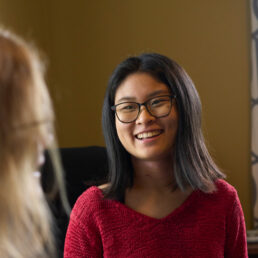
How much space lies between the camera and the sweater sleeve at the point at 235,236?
117 centimetres

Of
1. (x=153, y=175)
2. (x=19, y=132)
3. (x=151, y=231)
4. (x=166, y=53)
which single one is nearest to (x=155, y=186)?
(x=153, y=175)

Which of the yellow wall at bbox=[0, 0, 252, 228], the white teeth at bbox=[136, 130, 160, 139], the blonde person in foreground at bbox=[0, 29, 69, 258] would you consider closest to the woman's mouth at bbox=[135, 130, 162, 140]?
the white teeth at bbox=[136, 130, 160, 139]

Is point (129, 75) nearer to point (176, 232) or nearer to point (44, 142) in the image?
point (176, 232)

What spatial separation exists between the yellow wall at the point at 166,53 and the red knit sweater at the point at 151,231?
1306 millimetres

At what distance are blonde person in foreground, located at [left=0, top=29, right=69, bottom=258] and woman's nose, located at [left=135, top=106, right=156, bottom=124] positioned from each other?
0.46m

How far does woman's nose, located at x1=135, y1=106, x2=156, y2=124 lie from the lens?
1.05 meters

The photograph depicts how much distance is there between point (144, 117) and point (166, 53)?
151 cm

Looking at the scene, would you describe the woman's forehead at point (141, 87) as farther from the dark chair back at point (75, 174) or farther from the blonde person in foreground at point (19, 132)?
the blonde person in foreground at point (19, 132)

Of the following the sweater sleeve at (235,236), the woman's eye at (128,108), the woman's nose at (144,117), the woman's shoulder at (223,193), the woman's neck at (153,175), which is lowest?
the sweater sleeve at (235,236)

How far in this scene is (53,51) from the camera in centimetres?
240

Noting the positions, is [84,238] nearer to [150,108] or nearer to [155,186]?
[155,186]

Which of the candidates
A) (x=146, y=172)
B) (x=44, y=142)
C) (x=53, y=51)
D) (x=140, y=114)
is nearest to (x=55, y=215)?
(x=146, y=172)

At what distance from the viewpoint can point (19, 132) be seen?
1.84ft

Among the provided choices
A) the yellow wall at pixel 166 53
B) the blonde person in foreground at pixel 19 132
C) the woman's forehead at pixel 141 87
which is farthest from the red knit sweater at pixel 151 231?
the yellow wall at pixel 166 53
